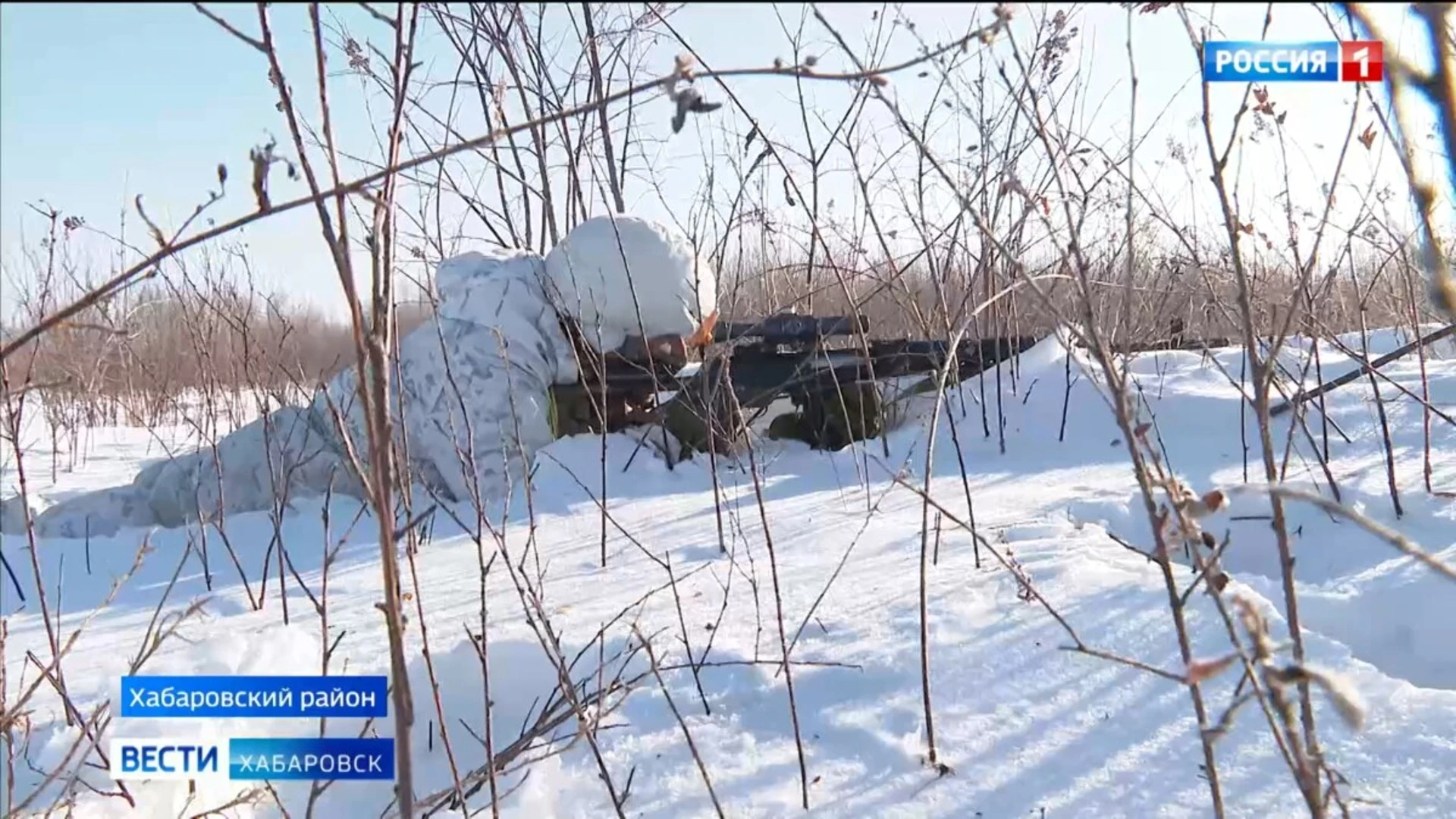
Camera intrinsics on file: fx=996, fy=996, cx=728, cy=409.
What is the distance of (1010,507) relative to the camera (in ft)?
9.35

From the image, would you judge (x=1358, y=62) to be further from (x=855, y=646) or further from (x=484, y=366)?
(x=484, y=366)

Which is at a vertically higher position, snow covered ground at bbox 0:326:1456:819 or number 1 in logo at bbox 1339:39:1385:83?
number 1 in logo at bbox 1339:39:1385:83

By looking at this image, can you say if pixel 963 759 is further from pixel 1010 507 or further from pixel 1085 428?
pixel 1085 428

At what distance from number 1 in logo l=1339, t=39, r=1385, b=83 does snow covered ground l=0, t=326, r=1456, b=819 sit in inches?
24.7

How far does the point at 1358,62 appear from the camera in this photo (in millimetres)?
1001

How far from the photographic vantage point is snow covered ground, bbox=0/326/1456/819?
1.48 m
